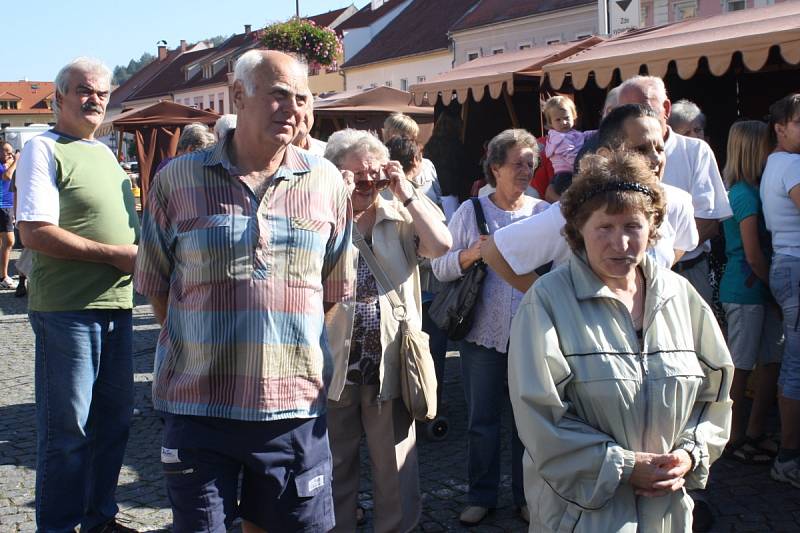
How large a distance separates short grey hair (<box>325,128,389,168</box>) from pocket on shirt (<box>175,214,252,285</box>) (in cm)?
111

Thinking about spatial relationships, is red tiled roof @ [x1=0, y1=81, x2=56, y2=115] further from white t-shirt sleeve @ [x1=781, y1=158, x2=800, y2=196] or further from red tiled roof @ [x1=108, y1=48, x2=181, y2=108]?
white t-shirt sleeve @ [x1=781, y1=158, x2=800, y2=196]

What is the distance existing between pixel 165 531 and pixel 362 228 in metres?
1.81

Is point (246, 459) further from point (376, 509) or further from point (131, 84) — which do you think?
point (131, 84)

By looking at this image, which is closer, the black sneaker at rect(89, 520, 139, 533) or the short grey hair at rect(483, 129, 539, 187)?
the black sneaker at rect(89, 520, 139, 533)

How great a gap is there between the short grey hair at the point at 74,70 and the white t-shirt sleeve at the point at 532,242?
188 cm

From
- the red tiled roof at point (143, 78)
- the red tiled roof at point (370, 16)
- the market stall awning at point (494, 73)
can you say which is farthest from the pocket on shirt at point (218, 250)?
the red tiled roof at point (143, 78)

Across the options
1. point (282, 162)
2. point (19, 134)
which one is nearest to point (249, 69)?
point (282, 162)

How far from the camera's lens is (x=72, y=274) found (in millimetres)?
3947

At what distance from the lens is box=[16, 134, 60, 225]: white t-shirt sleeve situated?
150 inches

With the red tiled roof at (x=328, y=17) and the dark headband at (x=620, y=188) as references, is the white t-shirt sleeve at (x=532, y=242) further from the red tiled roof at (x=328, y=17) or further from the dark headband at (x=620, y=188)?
the red tiled roof at (x=328, y=17)

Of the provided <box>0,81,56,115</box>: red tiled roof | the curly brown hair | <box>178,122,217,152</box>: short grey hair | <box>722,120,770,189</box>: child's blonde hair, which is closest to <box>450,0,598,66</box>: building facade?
<box>178,122,217,152</box>: short grey hair

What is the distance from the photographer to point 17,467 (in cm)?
545

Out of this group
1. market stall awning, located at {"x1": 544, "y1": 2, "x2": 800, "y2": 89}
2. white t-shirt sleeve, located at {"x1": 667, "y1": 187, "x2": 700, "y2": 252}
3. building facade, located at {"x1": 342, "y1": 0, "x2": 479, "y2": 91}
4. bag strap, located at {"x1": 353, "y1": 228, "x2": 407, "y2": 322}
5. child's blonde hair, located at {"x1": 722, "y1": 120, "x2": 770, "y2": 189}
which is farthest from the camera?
building facade, located at {"x1": 342, "y1": 0, "x2": 479, "y2": 91}

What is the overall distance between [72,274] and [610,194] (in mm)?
2330
